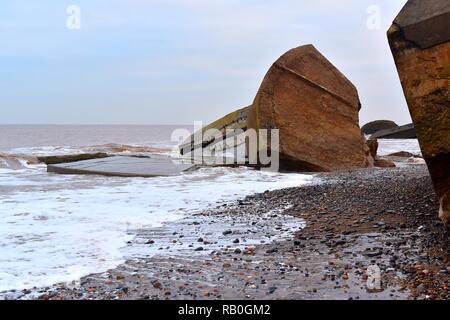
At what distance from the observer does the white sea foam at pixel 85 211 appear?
3449 millimetres

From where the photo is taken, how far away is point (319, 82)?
33.3ft

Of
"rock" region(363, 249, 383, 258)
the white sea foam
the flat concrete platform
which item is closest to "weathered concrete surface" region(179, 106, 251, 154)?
the flat concrete platform

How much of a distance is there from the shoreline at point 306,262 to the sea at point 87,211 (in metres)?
0.27

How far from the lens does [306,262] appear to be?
3328mm

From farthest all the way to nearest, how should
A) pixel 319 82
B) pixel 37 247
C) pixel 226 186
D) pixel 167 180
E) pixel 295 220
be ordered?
pixel 319 82 < pixel 167 180 < pixel 226 186 < pixel 295 220 < pixel 37 247

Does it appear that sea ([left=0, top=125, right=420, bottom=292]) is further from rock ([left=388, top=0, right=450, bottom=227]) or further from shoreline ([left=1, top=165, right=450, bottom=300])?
rock ([left=388, top=0, right=450, bottom=227])

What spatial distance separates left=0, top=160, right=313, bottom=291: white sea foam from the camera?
3.45 meters

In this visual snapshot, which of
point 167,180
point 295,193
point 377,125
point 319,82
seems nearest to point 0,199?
point 167,180

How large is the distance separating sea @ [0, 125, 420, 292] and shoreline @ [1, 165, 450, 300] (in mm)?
274

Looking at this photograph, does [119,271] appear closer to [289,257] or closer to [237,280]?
[237,280]

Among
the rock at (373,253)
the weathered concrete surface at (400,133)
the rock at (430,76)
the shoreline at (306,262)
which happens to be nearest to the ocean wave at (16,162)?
the shoreline at (306,262)

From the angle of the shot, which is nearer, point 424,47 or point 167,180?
point 424,47

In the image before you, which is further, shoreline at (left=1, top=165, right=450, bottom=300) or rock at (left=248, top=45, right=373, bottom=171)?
rock at (left=248, top=45, right=373, bottom=171)

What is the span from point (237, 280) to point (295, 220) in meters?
1.77
